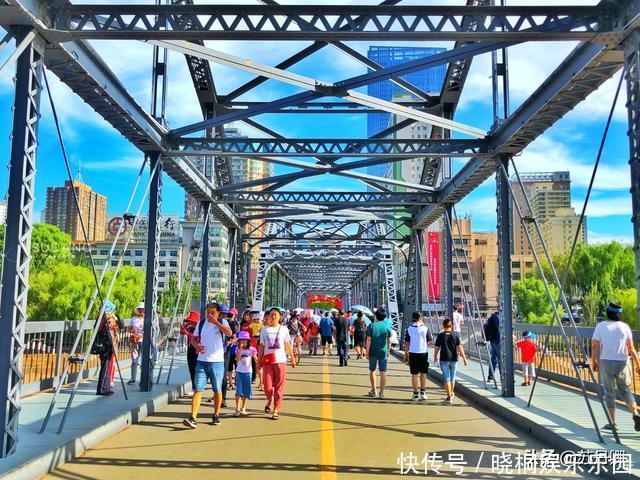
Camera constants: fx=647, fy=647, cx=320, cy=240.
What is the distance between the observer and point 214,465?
7641 mm

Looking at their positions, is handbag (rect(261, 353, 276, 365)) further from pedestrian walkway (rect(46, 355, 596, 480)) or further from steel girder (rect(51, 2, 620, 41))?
steel girder (rect(51, 2, 620, 41))

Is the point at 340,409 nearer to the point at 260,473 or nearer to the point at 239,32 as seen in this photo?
the point at 260,473

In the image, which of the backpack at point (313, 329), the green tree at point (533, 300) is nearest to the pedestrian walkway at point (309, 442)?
the backpack at point (313, 329)

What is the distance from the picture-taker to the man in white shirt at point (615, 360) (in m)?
8.66

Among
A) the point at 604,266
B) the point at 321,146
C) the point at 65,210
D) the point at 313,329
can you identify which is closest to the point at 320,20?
the point at 321,146

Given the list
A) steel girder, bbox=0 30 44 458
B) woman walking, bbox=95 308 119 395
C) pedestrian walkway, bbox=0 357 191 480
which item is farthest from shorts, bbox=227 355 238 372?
steel girder, bbox=0 30 44 458

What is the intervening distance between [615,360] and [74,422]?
24.9ft

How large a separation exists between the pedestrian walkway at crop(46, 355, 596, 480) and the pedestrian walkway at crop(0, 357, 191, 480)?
17cm

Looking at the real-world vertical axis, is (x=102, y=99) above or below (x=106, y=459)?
above

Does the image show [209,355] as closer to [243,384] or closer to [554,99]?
[243,384]

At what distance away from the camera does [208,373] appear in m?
10.4

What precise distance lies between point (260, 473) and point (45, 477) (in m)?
2.32

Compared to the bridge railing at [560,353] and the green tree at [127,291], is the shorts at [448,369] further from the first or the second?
the green tree at [127,291]

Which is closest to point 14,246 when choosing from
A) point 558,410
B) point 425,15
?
point 425,15
